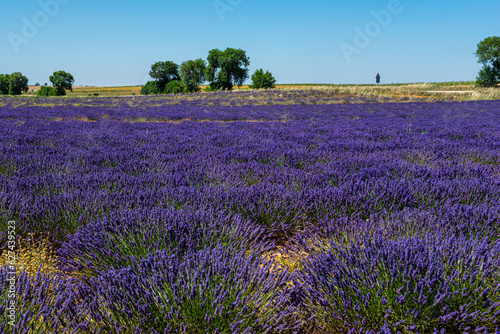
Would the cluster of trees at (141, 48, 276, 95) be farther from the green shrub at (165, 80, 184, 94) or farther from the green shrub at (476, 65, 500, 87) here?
the green shrub at (476, 65, 500, 87)

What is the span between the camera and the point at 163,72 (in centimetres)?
6825

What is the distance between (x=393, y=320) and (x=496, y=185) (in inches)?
90.3

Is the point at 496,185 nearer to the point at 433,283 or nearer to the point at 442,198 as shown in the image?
the point at 442,198

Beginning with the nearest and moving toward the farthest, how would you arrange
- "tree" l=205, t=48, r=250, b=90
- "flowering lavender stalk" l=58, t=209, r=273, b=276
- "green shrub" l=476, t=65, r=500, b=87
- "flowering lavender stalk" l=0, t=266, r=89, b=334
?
"flowering lavender stalk" l=0, t=266, r=89, b=334 < "flowering lavender stalk" l=58, t=209, r=273, b=276 < "green shrub" l=476, t=65, r=500, b=87 < "tree" l=205, t=48, r=250, b=90

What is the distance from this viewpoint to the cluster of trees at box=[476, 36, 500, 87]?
4716cm

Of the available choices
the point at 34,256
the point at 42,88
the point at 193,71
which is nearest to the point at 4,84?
the point at 42,88

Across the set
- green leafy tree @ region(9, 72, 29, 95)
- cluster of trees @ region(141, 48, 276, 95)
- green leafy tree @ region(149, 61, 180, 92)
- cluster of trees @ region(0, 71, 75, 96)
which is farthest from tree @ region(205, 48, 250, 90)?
green leafy tree @ region(9, 72, 29, 95)

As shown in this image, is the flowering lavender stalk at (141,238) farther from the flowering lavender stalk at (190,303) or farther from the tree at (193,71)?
the tree at (193,71)

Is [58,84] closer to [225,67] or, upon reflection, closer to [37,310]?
[225,67]

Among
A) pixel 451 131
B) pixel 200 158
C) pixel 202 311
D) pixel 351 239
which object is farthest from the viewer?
pixel 451 131

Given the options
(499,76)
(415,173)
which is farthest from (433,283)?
(499,76)

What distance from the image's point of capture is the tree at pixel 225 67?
193ft

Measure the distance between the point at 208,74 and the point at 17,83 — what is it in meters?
54.2

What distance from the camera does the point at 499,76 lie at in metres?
47.6
